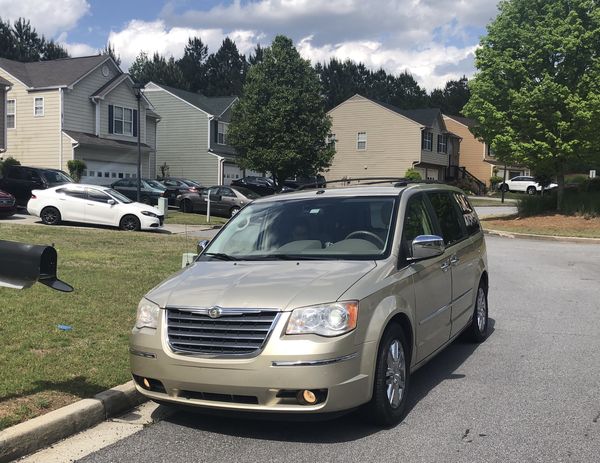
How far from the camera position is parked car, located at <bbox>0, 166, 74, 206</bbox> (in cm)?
2331

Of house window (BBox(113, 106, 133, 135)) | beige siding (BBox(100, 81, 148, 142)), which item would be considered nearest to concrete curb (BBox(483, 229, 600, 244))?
beige siding (BBox(100, 81, 148, 142))

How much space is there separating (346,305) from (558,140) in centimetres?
2111

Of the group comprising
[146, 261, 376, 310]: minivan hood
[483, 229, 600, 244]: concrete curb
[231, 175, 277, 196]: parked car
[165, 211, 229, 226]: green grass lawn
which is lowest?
[483, 229, 600, 244]: concrete curb

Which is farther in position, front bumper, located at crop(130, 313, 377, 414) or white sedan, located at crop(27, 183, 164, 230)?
white sedan, located at crop(27, 183, 164, 230)

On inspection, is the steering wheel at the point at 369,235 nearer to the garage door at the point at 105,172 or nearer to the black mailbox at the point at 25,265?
the black mailbox at the point at 25,265

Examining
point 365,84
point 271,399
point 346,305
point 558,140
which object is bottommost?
point 271,399

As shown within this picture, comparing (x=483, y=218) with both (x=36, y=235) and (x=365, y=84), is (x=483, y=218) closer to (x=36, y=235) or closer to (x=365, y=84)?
(x=36, y=235)

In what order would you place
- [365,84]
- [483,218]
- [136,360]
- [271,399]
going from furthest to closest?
1. [365,84]
2. [483,218]
3. [136,360]
4. [271,399]

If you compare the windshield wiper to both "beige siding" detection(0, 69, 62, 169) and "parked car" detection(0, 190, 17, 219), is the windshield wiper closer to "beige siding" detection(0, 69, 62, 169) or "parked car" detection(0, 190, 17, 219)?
"parked car" detection(0, 190, 17, 219)

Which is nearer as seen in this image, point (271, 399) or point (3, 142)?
point (271, 399)

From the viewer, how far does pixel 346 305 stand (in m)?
4.16

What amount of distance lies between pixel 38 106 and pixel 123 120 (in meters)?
4.81

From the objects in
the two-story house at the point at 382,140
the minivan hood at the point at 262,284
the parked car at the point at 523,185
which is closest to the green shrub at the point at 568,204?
the minivan hood at the point at 262,284

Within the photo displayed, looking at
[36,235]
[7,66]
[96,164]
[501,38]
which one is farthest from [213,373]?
[7,66]
